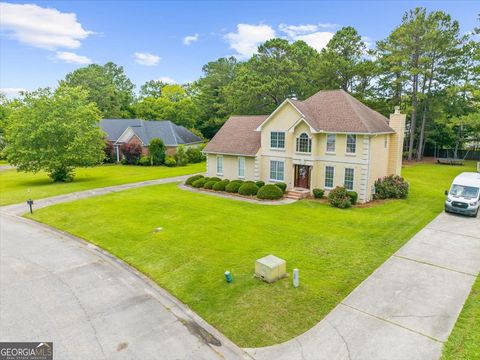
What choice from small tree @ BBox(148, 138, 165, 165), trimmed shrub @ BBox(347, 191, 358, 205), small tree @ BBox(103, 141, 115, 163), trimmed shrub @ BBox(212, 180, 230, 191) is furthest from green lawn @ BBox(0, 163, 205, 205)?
trimmed shrub @ BBox(347, 191, 358, 205)

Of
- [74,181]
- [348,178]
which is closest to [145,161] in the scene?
[74,181]

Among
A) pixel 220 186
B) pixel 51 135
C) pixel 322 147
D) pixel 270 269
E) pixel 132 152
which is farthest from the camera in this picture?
pixel 132 152

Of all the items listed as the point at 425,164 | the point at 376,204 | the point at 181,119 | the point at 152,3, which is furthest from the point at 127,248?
the point at 181,119

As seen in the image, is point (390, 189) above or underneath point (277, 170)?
underneath

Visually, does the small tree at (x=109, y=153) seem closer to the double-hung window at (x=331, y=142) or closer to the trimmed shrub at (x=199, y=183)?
the trimmed shrub at (x=199, y=183)

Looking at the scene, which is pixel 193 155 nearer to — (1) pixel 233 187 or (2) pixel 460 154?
(1) pixel 233 187

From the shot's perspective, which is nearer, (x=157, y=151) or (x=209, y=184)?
(x=209, y=184)

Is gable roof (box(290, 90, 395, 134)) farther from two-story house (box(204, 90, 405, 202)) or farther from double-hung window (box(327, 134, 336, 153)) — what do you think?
double-hung window (box(327, 134, 336, 153))
